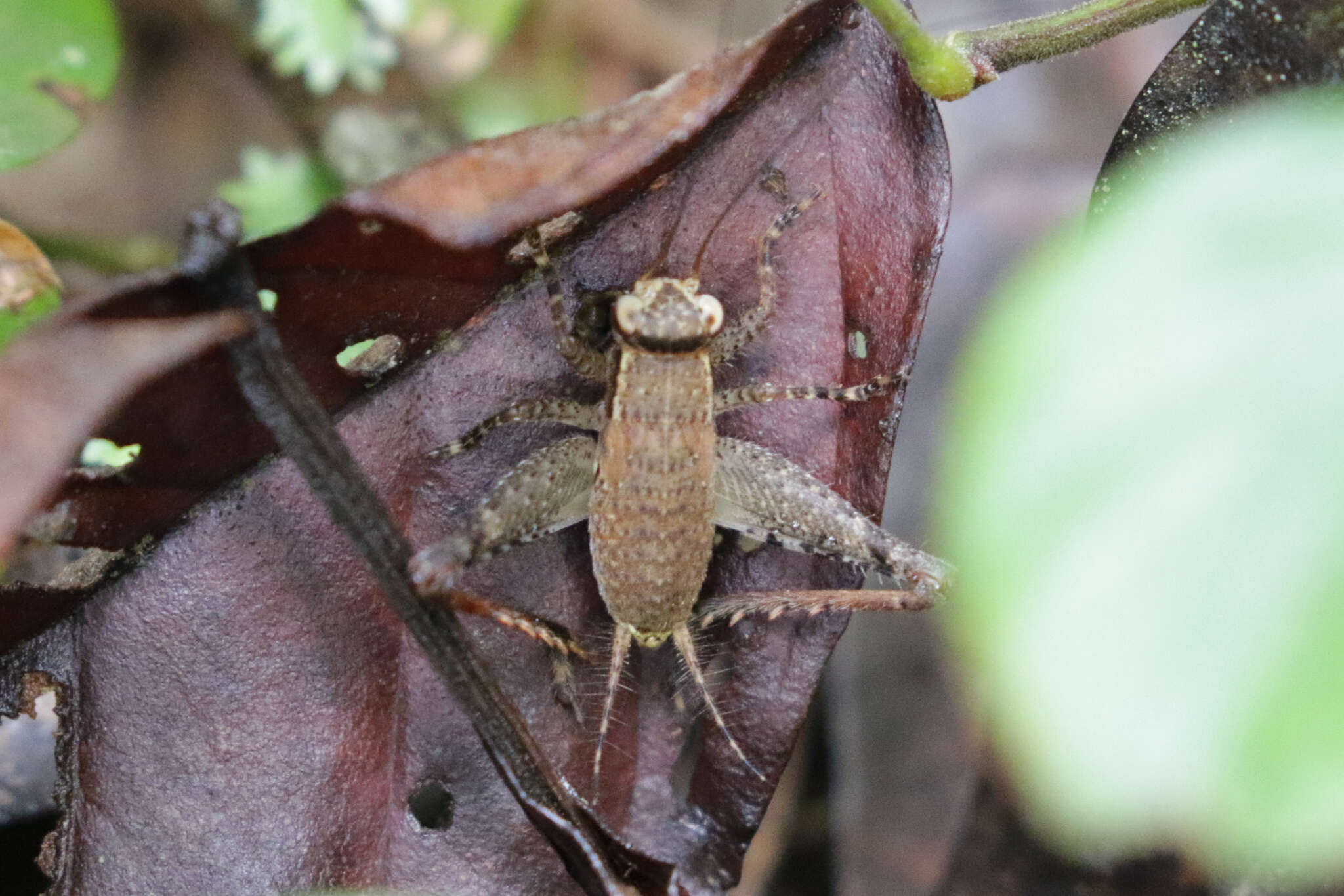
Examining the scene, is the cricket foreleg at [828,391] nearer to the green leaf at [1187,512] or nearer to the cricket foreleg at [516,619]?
the green leaf at [1187,512]

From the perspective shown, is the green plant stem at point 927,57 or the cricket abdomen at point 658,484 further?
the cricket abdomen at point 658,484

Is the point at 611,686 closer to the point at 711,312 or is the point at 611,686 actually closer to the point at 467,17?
the point at 711,312

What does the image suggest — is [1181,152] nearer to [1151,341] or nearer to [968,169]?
[1151,341]

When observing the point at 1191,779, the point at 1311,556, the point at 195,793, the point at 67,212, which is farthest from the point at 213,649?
the point at 67,212

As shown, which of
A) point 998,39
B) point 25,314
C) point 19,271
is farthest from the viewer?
point 19,271

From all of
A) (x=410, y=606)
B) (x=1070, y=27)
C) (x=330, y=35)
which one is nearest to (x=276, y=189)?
(x=330, y=35)

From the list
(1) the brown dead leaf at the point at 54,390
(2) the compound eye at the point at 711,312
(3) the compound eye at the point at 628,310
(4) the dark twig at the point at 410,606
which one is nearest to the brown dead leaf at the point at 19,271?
(4) the dark twig at the point at 410,606

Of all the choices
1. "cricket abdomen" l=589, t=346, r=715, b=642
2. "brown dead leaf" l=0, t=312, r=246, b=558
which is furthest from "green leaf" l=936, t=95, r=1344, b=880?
"brown dead leaf" l=0, t=312, r=246, b=558
